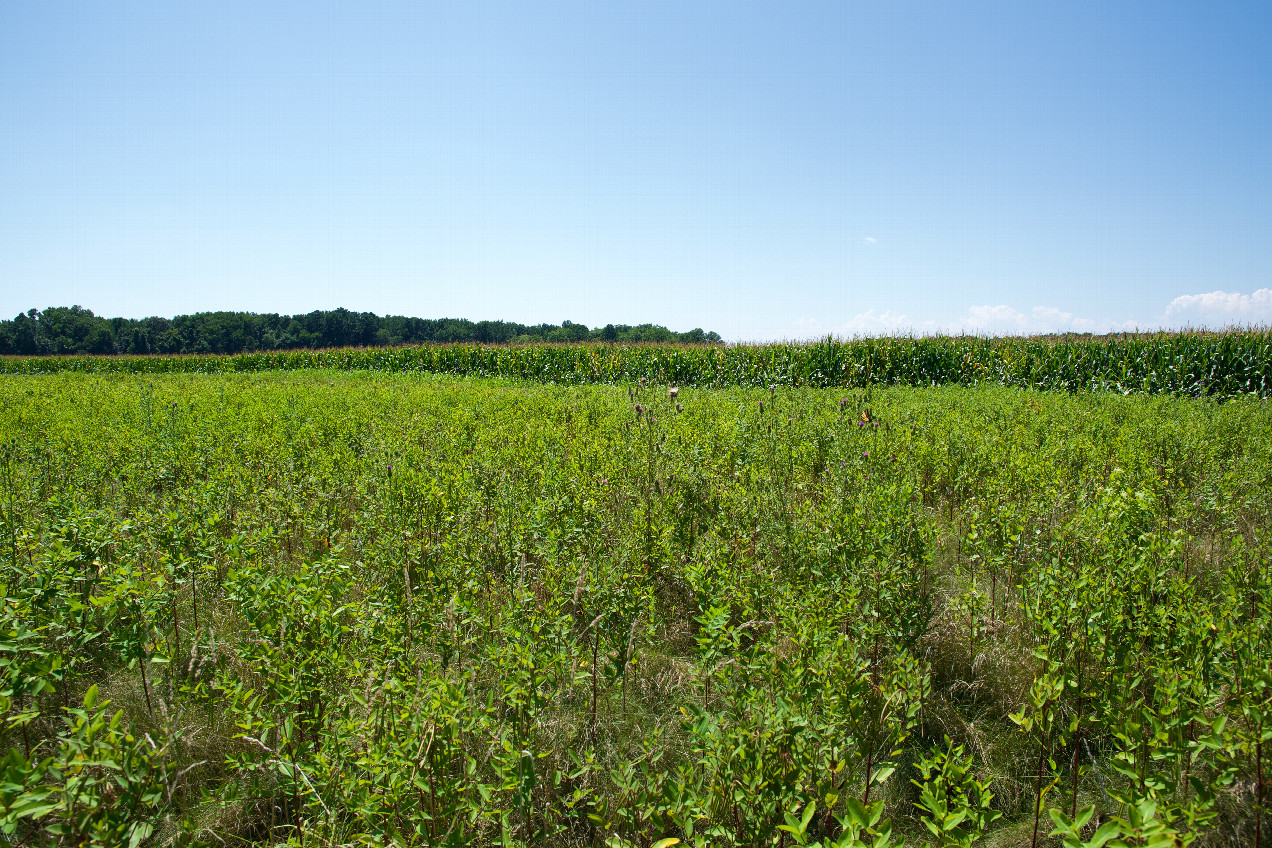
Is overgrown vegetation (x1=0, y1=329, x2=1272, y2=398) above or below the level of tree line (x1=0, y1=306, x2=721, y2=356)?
below

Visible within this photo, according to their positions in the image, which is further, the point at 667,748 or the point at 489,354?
the point at 489,354

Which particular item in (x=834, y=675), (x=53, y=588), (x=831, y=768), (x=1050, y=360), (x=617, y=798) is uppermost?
(x=1050, y=360)

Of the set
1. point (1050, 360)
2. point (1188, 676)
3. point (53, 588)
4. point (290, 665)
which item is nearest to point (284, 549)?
point (53, 588)

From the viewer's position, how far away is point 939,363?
19219mm

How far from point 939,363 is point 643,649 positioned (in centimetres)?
1901

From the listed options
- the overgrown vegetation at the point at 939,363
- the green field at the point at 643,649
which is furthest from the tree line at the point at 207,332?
the green field at the point at 643,649

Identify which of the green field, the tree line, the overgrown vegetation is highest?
the tree line

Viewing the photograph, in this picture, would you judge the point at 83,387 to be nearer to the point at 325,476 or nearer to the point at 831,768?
the point at 325,476

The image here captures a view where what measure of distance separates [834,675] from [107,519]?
4.09m

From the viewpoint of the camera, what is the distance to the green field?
194 cm

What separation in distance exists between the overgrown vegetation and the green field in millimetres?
8465

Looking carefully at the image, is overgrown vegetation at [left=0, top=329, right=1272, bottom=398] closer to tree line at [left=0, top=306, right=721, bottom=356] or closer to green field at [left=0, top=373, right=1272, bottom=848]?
green field at [left=0, top=373, right=1272, bottom=848]

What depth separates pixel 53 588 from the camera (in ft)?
8.43

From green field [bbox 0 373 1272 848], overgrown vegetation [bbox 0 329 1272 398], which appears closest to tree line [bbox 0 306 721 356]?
overgrown vegetation [bbox 0 329 1272 398]
